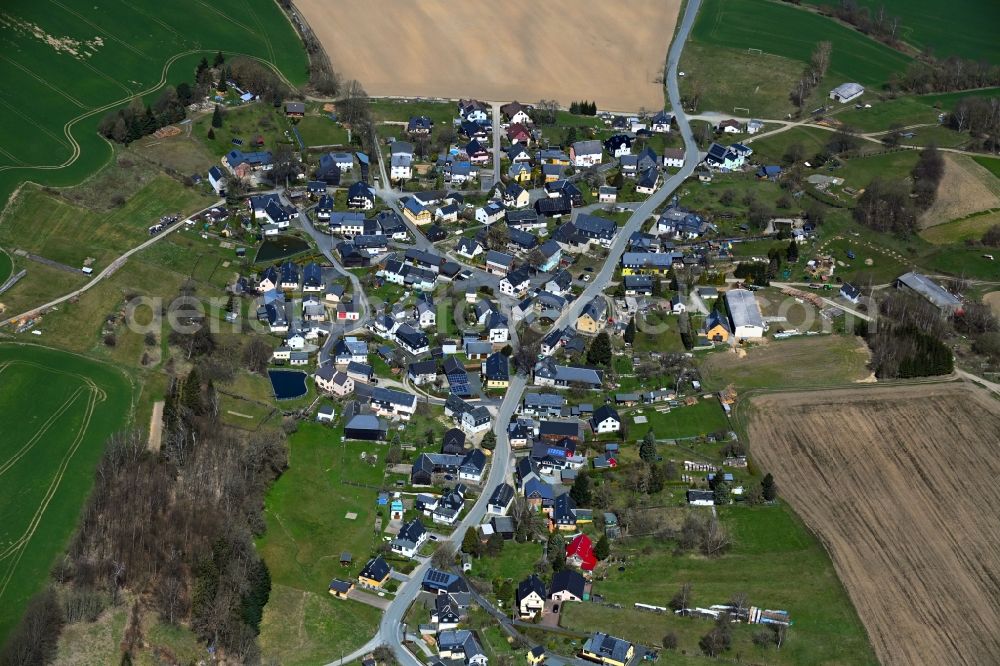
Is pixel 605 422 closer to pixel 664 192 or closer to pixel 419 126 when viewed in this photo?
pixel 664 192

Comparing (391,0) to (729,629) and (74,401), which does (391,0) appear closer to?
(74,401)

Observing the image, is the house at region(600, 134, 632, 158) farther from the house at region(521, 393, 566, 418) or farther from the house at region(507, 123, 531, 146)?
the house at region(521, 393, 566, 418)

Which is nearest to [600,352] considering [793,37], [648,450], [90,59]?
[648,450]

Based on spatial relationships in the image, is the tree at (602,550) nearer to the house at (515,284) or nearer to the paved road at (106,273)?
the house at (515,284)

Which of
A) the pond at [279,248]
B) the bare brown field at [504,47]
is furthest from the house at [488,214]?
the bare brown field at [504,47]

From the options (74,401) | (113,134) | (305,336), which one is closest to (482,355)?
(305,336)

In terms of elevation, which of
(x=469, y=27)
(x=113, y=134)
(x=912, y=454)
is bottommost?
(x=912, y=454)

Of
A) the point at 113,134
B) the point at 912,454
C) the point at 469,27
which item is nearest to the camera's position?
the point at 912,454
